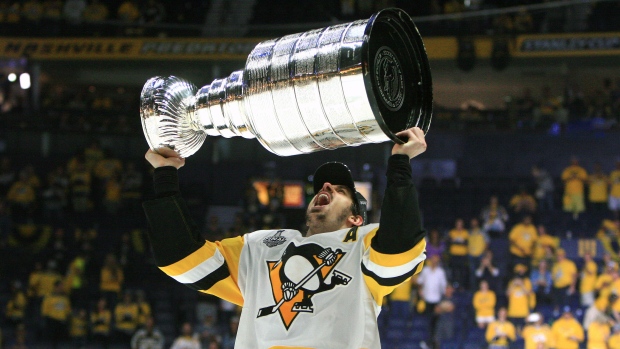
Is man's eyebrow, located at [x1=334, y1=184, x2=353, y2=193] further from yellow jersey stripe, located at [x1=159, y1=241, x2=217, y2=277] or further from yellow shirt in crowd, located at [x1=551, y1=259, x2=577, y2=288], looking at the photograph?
yellow shirt in crowd, located at [x1=551, y1=259, x2=577, y2=288]

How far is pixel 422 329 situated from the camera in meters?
12.8

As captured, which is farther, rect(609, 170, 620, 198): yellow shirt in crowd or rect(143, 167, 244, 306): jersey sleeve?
rect(609, 170, 620, 198): yellow shirt in crowd

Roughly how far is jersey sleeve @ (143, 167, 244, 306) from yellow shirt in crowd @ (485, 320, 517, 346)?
32.0ft

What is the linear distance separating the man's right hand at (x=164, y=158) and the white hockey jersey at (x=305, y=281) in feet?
1.10

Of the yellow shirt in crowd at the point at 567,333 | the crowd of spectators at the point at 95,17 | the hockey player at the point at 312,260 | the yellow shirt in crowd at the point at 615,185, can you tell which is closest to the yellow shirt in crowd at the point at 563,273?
the yellow shirt in crowd at the point at 567,333

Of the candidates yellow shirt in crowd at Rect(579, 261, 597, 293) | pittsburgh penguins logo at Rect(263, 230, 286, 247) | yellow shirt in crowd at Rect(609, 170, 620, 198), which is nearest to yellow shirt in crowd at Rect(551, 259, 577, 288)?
yellow shirt in crowd at Rect(579, 261, 597, 293)

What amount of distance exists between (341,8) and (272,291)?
16.0 m

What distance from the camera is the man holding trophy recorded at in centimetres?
265

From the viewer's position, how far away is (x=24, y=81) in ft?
60.1

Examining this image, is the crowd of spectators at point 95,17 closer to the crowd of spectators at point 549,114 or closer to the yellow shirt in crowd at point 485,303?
the crowd of spectators at point 549,114

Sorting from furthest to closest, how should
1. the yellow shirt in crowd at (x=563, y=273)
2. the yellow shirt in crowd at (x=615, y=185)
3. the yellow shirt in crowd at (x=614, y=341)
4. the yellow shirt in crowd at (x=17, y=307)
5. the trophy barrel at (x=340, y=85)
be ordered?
the yellow shirt in crowd at (x=615, y=185)
the yellow shirt in crowd at (x=17, y=307)
the yellow shirt in crowd at (x=563, y=273)
the yellow shirt in crowd at (x=614, y=341)
the trophy barrel at (x=340, y=85)

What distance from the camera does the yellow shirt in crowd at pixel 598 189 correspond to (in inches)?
597

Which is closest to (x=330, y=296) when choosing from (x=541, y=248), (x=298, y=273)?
(x=298, y=273)

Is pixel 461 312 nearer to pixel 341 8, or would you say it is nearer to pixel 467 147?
pixel 467 147
